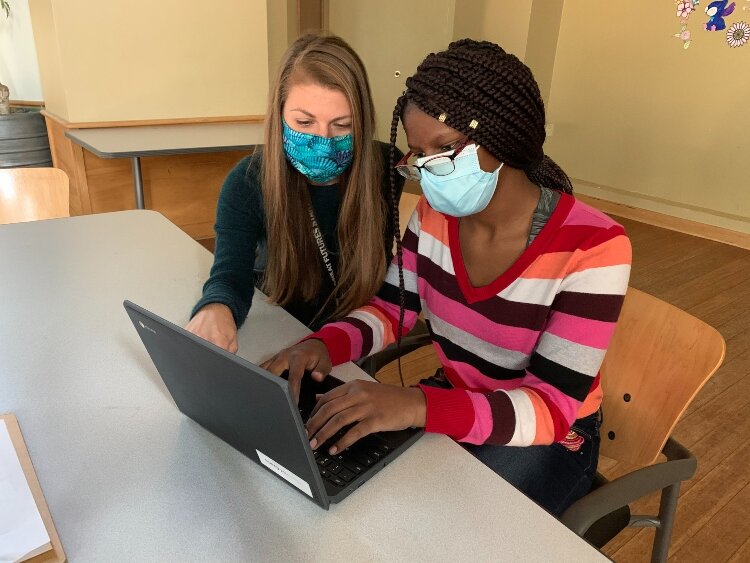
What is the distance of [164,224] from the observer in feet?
5.14

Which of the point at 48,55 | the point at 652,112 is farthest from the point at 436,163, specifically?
the point at 652,112

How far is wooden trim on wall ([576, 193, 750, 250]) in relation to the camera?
12.2 ft

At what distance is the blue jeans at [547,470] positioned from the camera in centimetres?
90

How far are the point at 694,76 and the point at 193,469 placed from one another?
3996 millimetres

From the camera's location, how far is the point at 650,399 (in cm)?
97

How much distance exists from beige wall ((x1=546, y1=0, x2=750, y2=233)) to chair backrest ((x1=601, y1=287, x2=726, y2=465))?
3.26 m

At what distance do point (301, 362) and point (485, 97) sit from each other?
0.48 metres

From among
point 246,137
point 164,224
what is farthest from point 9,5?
point 164,224

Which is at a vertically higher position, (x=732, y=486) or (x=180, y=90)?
(x=180, y=90)

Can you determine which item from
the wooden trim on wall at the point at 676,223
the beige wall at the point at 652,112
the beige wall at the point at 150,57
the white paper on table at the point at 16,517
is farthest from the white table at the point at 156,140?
the wooden trim on wall at the point at 676,223

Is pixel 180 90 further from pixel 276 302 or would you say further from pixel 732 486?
pixel 732 486

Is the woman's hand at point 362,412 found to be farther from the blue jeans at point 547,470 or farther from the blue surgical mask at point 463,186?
the blue surgical mask at point 463,186

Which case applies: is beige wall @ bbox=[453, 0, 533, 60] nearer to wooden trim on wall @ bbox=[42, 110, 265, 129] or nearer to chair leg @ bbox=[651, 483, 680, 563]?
wooden trim on wall @ bbox=[42, 110, 265, 129]

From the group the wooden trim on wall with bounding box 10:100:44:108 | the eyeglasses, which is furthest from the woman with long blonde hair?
the wooden trim on wall with bounding box 10:100:44:108
